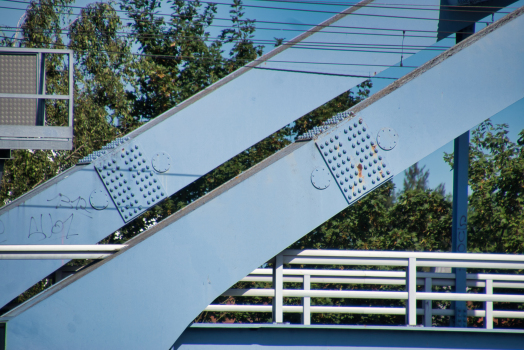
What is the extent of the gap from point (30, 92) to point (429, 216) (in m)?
9.83

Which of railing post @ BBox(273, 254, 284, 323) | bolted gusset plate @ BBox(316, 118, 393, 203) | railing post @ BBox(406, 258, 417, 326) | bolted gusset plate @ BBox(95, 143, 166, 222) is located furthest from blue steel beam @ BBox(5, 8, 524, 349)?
bolted gusset plate @ BBox(95, 143, 166, 222)

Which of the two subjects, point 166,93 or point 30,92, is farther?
point 166,93

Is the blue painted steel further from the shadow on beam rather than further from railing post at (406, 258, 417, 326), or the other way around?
railing post at (406, 258, 417, 326)

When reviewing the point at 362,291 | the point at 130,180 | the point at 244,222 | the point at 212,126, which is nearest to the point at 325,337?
the point at 362,291

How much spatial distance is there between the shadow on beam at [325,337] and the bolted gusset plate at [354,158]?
1.25 meters

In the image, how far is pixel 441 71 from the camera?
463cm

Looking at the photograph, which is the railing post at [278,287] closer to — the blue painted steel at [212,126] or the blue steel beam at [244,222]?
the blue steel beam at [244,222]

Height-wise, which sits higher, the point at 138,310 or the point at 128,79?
the point at 128,79

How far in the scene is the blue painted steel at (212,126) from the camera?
6.28 metres

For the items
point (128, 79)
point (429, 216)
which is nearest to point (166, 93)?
point (128, 79)

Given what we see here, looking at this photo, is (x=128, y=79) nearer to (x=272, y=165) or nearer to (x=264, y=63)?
(x=264, y=63)

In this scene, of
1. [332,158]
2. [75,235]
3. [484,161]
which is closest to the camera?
[332,158]

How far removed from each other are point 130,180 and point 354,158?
10.9 feet

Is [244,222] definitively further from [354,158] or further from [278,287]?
[354,158]
